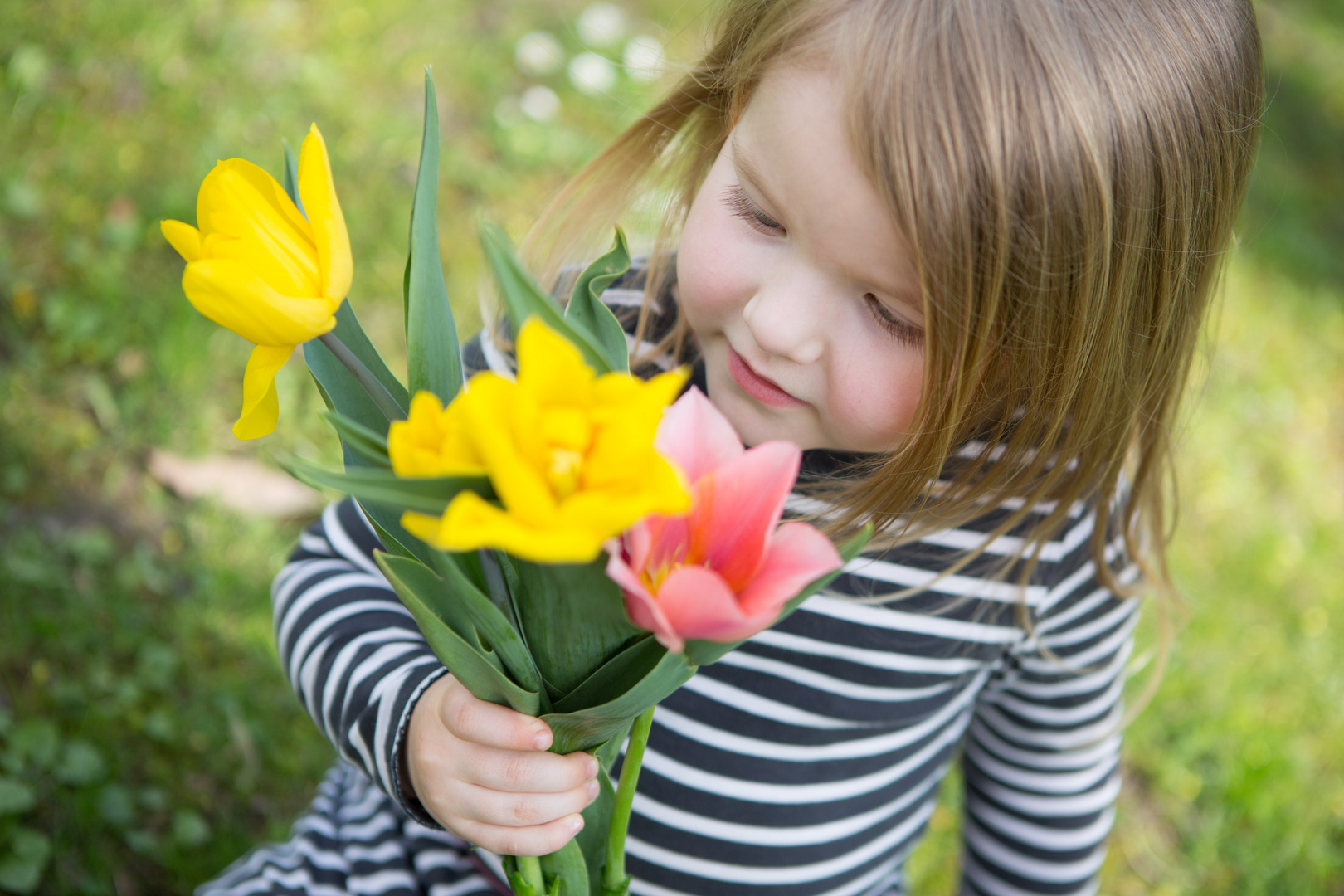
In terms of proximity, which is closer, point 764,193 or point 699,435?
point 699,435

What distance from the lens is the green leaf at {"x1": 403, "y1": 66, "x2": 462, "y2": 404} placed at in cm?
50

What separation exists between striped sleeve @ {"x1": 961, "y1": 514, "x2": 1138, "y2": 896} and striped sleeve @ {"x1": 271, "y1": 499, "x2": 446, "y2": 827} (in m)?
0.59

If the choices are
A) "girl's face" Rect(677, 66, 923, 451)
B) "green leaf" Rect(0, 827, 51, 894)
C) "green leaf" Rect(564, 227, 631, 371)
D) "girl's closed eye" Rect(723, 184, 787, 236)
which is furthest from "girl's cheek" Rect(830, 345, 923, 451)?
"green leaf" Rect(0, 827, 51, 894)

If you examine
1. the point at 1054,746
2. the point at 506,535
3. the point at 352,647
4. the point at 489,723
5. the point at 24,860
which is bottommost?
the point at 1054,746

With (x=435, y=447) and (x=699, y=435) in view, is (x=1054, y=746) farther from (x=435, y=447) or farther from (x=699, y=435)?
(x=435, y=447)

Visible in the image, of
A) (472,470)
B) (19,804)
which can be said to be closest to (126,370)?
(19,804)

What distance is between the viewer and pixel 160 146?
5.85 ft

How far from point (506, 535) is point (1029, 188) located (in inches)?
17.9

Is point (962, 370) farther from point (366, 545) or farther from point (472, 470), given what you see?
point (366, 545)

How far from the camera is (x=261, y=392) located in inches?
18.8

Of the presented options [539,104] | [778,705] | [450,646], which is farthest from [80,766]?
[539,104]

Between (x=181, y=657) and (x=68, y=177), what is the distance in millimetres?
849

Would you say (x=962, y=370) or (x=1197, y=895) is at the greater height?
(x=962, y=370)

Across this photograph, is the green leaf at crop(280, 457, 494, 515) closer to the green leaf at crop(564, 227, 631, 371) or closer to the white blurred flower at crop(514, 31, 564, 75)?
the green leaf at crop(564, 227, 631, 371)
